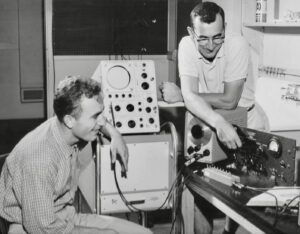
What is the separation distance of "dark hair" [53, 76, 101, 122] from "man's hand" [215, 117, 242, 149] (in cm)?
65

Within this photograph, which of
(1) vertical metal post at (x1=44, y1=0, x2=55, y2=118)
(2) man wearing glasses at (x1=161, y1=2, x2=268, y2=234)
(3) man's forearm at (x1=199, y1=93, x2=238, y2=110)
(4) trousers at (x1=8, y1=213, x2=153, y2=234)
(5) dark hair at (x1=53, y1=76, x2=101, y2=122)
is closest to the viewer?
(5) dark hair at (x1=53, y1=76, x2=101, y2=122)

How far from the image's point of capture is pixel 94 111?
6.22 ft

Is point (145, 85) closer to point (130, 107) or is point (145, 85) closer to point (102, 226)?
point (130, 107)

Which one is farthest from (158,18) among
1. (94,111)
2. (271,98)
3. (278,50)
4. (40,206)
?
(40,206)

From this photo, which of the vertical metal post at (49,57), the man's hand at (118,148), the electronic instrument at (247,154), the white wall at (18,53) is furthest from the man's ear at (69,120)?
the white wall at (18,53)

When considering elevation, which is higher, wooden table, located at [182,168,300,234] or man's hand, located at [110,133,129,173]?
man's hand, located at [110,133,129,173]

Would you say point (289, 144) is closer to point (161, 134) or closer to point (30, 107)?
point (161, 134)

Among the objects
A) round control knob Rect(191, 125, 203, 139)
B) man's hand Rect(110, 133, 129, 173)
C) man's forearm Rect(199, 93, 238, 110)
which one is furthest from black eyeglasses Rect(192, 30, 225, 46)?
man's hand Rect(110, 133, 129, 173)

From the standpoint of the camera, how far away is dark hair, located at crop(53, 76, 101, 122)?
1851mm

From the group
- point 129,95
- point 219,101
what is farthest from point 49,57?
point 219,101

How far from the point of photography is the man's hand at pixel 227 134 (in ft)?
6.86

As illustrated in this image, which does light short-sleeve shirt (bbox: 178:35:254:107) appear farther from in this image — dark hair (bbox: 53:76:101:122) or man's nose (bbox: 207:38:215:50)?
dark hair (bbox: 53:76:101:122)

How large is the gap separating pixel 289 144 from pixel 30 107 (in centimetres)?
556

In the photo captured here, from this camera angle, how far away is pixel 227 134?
210 centimetres
